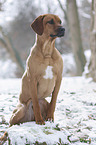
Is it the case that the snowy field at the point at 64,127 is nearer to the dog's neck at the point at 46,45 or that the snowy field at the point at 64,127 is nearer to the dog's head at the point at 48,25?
the dog's neck at the point at 46,45

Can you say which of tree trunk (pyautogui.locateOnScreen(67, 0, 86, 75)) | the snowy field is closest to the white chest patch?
the snowy field

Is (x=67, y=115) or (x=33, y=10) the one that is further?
(x=33, y=10)

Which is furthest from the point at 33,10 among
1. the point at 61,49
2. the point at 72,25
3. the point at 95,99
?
the point at 95,99

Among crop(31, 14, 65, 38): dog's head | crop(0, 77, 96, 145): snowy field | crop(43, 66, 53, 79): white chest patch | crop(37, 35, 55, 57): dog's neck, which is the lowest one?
crop(0, 77, 96, 145): snowy field

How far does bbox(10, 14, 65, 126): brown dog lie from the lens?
2.42 meters

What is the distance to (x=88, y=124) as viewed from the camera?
2955mm

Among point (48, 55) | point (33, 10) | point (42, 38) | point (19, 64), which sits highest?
point (33, 10)

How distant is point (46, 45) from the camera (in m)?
2.49

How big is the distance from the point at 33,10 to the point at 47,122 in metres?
14.6

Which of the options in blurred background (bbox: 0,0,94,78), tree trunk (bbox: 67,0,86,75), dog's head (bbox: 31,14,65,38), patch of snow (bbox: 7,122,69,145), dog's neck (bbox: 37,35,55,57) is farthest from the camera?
blurred background (bbox: 0,0,94,78)

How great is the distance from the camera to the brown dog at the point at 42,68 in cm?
242

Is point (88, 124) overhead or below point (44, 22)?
below

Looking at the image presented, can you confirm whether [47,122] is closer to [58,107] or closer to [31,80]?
[31,80]

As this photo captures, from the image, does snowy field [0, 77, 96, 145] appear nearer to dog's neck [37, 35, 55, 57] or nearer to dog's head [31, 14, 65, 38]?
dog's neck [37, 35, 55, 57]
